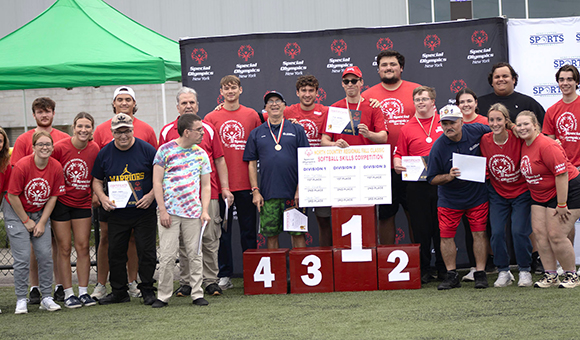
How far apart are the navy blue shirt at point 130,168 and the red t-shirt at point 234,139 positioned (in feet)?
3.11

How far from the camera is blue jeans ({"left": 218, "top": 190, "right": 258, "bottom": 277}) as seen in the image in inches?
235

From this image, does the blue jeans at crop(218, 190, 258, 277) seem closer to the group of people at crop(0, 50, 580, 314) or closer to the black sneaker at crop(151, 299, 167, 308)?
the group of people at crop(0, 50, 580, 314)

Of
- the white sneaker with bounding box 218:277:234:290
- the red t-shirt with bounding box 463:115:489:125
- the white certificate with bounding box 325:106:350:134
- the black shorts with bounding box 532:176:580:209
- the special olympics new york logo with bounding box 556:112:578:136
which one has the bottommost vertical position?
the white sneaker with bounding box 218:277:234:290

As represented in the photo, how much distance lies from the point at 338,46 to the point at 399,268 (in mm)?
2659

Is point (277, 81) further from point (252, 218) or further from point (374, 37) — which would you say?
point (252, 218)

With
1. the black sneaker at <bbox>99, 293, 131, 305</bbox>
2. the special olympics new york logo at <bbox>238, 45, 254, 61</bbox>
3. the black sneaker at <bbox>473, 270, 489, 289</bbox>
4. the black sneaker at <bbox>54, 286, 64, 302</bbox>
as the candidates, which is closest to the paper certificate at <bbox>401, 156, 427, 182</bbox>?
the black sneaker at <bbox>473, 270, 489, 289</bbox>

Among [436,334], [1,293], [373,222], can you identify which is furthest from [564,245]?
[1,293]

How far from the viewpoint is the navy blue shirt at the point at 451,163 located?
526 centimetres

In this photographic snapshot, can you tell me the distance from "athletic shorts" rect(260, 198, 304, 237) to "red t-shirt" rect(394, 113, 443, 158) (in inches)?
47.9

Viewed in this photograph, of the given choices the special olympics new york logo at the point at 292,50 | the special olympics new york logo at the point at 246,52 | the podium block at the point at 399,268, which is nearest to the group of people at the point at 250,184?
the podium block at the point at 399,268

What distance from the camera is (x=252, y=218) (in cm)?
603

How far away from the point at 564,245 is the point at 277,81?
11.3 ft

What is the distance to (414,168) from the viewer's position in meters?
5.52

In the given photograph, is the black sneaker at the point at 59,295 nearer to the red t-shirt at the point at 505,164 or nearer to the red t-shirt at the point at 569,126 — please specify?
the red t-shirt at the point at 505,164
